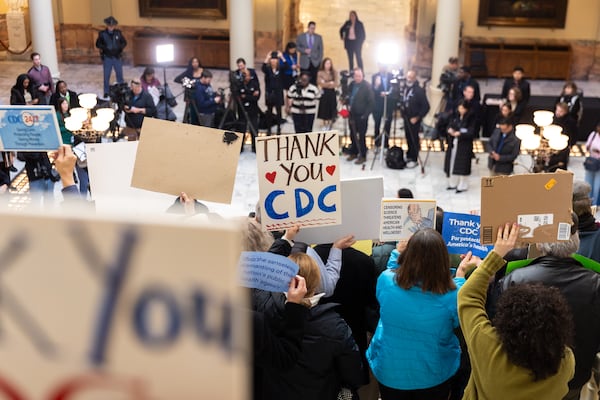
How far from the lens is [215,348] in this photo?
1.03 m

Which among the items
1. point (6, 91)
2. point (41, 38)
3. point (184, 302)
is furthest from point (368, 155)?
point (184, 302)

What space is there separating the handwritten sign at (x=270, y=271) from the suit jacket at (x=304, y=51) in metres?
13.3

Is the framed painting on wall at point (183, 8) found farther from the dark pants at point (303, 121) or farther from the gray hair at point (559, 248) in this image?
the gray hair at point (559, 248)

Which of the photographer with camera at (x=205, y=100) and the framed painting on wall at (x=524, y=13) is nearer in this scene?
the photographer with camera at (x=205, y=100)

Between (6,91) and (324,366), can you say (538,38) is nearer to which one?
(6,91)

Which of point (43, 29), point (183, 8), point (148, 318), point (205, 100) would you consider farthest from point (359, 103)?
point (148, 318)

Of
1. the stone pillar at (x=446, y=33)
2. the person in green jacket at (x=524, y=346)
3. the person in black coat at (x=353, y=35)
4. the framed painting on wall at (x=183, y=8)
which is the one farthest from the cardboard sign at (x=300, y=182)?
the framed painting on wall at (x=183, y=8)

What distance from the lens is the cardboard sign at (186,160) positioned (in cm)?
505

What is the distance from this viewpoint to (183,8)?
2072cm

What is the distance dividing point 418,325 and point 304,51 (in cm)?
1311

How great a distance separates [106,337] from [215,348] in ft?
0.46

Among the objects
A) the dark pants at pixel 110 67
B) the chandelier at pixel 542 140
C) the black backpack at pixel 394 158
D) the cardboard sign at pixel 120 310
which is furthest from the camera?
the dark pants at pixel 110 67

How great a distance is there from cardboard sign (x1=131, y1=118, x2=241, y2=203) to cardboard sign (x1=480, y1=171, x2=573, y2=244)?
1582 millimetres

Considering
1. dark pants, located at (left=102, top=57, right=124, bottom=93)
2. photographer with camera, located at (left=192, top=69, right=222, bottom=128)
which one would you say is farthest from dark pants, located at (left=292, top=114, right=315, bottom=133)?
dark pants, located at (left=102, top=57, right=124, bottom=93)
